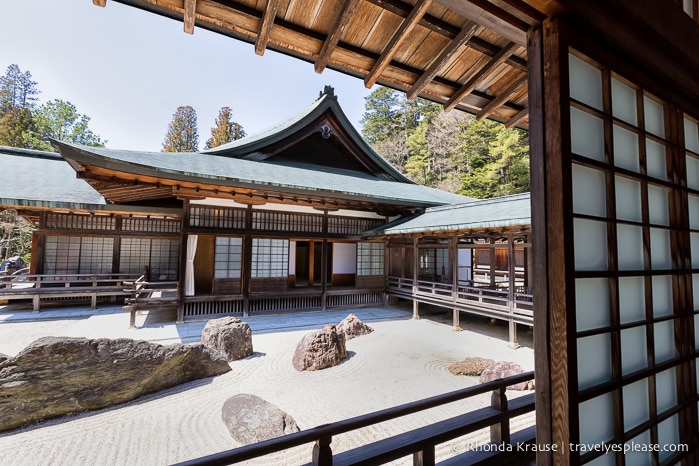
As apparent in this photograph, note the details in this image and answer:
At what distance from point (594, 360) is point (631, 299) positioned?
479 mm

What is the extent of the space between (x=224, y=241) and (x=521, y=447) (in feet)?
27.2

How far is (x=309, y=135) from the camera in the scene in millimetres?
11211

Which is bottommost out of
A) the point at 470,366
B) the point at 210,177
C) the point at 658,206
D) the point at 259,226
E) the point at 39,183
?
the point at 470,366

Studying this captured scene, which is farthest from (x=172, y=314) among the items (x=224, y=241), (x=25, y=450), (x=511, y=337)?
(x=511, y=337)

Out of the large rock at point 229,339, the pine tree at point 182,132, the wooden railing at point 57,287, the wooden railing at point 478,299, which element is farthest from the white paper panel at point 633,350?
A: the pine tree at point 182,132

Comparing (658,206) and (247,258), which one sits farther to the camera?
(247,258)

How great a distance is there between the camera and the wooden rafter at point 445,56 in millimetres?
1670

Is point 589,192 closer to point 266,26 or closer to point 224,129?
point 266,26

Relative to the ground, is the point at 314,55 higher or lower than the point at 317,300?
higher

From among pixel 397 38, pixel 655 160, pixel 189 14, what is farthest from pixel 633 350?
pixel 189 14

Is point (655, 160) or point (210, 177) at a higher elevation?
point (210, 177)

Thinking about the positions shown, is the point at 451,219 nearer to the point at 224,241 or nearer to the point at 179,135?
the point at 224,241

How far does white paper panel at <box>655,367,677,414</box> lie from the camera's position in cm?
172

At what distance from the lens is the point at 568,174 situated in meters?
1.29
